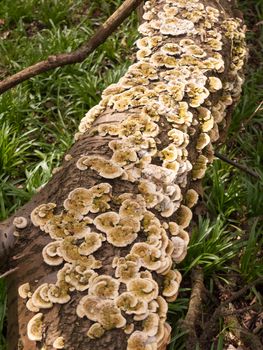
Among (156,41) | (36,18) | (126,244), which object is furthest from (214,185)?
(36,18)

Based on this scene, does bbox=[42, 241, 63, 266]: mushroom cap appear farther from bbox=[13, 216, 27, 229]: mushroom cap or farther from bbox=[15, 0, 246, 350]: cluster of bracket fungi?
bbox=[13, 216, 27, 229]: mushroom cap

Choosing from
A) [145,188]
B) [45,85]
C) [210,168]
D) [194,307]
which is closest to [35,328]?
[145,188]

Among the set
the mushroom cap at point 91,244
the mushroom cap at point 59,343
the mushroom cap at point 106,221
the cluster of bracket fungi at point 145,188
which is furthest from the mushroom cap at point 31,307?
the mushroom cap at point 106,221

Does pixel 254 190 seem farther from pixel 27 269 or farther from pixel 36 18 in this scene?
pixel 36 18

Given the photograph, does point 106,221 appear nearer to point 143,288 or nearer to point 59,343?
point 143,288

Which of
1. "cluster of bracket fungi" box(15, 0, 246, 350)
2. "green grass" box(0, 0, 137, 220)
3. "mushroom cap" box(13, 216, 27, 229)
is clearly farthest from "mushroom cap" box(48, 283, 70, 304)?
"green grass" box(0, 0, 137, 220)
